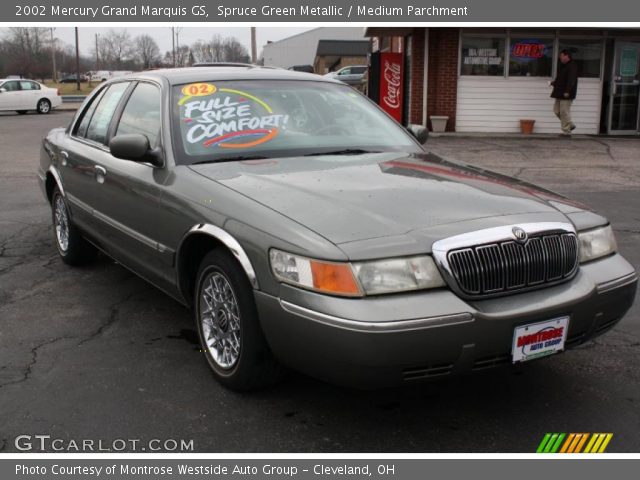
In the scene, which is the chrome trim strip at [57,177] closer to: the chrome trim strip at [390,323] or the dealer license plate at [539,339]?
the chrome trim strip at [390,323]

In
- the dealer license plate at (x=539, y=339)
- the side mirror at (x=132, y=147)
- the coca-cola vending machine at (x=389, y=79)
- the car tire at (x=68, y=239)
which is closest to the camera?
the dealer license plate at (x=539, y=339)

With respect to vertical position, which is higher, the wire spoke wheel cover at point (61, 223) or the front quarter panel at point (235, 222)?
the front quarter panel at point (235, 222)

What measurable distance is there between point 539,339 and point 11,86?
29.1 m

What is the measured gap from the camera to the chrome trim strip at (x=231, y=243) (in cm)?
307

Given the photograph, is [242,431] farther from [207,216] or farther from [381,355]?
[207,216]

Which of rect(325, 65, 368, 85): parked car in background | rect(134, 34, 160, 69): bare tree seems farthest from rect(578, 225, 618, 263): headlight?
rect(134, 34, 160, 69): bare tree

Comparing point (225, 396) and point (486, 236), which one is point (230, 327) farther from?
point (486, 236)

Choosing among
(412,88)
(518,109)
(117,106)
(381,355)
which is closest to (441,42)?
(412,88)

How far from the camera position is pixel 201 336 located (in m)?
3.69

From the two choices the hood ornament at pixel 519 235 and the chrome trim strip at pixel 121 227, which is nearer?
the hood ornament at pixel 519 235

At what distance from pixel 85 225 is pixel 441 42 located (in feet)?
41.6

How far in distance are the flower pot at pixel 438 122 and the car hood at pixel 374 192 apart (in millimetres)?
12436

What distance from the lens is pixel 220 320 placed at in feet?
11.4

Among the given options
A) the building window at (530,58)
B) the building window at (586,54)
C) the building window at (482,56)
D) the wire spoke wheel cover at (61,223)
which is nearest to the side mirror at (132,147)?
the wire spoke wheel cover at (61,223)
